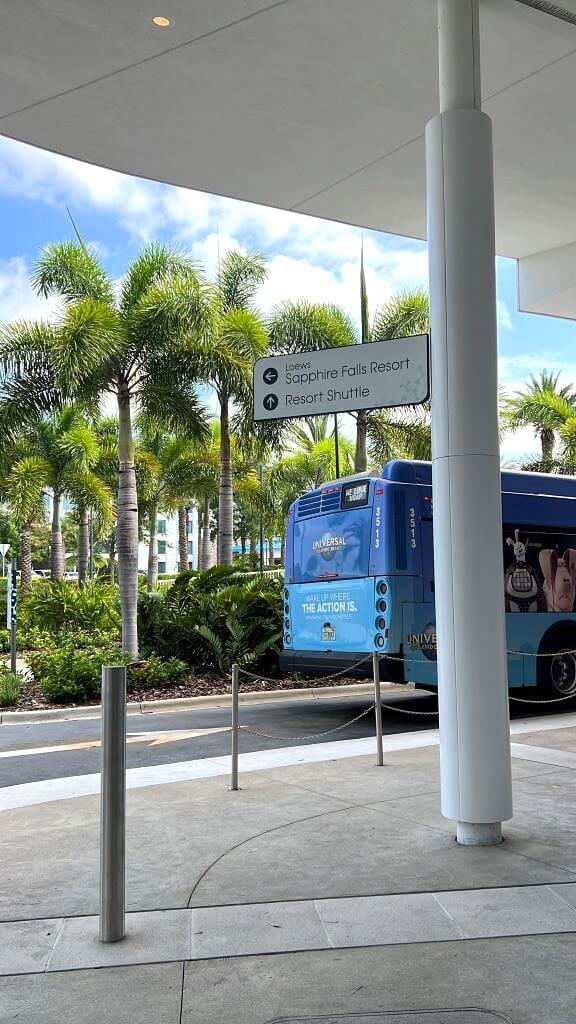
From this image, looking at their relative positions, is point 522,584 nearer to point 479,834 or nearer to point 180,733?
point 180,733

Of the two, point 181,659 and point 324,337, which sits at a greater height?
point 324,337

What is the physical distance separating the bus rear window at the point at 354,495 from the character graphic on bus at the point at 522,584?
85.9 inches

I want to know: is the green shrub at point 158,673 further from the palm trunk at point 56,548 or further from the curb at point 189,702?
the palm trunk at point 56,548

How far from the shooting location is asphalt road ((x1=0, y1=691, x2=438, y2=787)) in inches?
373

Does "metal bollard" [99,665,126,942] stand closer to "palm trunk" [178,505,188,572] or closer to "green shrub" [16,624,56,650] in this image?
"green shrub" [16,624,56,650]

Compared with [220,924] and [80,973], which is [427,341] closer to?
[220,924]

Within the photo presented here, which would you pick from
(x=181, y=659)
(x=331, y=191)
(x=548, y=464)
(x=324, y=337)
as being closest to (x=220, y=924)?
(x=331, y=191)

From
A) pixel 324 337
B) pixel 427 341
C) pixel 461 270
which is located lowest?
pixel 427 341

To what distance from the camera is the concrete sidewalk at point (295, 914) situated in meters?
3.69

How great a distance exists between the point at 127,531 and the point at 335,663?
6.75 meters

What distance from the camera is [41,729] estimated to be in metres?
12.5

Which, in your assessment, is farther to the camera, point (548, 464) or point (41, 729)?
point (548, 464)

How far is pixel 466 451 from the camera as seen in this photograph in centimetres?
578

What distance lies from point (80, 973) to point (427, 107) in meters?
6.55
